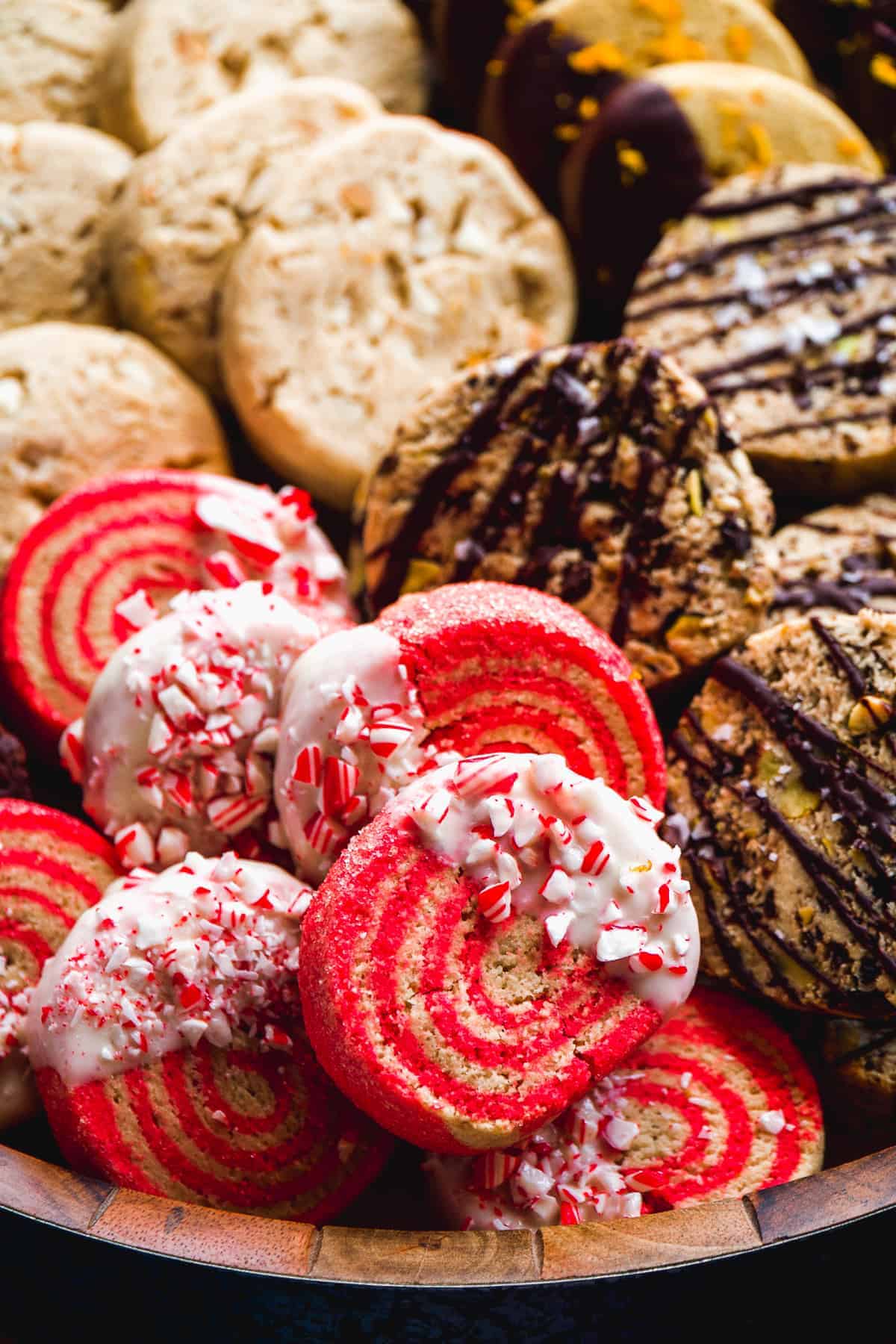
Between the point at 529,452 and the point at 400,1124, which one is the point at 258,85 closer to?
the point at 529,452

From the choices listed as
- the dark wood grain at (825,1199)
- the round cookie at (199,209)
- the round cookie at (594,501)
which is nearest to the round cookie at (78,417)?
the round cookie at (199,209)

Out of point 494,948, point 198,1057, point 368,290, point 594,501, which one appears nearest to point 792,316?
point 594,501

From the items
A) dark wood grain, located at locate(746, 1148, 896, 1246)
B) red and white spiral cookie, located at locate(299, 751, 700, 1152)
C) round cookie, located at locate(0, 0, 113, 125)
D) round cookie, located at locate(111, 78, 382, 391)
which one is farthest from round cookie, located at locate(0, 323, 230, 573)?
dark wood grain, located at locate(746, 1148, 896, 1246)

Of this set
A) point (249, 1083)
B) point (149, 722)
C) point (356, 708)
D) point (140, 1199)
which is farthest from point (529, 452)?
point (140, 1199)

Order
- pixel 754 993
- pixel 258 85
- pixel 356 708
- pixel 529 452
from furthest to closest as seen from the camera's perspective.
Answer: pixel 258 85 → pixel 529 452 → pixel 754 993 → pixel 356 708

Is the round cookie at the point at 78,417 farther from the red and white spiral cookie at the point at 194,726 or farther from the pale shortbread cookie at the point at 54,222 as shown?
the red and white spiral cookie at the point at 194,726

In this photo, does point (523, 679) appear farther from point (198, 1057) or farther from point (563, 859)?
point (198, 1057)
